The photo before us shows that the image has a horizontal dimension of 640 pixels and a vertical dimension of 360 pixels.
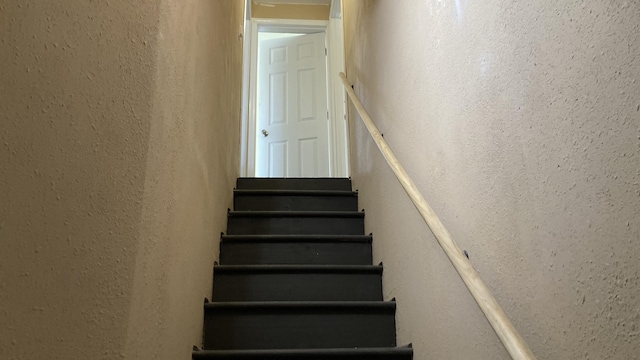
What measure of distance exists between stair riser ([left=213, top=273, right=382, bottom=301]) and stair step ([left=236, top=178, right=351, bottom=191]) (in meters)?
1.09

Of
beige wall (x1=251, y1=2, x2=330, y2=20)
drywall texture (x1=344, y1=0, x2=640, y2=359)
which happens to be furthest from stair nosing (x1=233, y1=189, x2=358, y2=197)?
beige wall (x1=251, y1=2, x2=330, y2=20)

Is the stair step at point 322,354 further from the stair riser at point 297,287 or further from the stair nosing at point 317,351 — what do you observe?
the stair riser at point 297,287

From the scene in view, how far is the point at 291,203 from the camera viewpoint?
3.04 metres

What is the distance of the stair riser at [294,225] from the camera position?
9.09ft

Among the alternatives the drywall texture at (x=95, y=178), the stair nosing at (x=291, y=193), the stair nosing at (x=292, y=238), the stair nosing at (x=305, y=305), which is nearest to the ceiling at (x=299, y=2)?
the stair nosing at (x=291, y=193)

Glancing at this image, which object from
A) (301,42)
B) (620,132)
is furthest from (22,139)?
(301,42)

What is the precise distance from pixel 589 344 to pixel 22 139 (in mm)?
902

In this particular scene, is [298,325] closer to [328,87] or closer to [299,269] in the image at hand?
[299,269]

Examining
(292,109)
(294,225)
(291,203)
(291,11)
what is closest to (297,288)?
(294,225)

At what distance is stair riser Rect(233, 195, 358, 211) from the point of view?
304 centimetres

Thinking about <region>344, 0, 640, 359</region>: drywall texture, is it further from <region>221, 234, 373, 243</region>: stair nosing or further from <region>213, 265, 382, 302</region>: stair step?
<region>221, 234, 373, 243</region>: stair nosing

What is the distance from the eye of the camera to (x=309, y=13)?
505 cm

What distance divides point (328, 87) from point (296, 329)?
3298mm

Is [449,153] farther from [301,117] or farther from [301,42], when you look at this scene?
[301,42]
